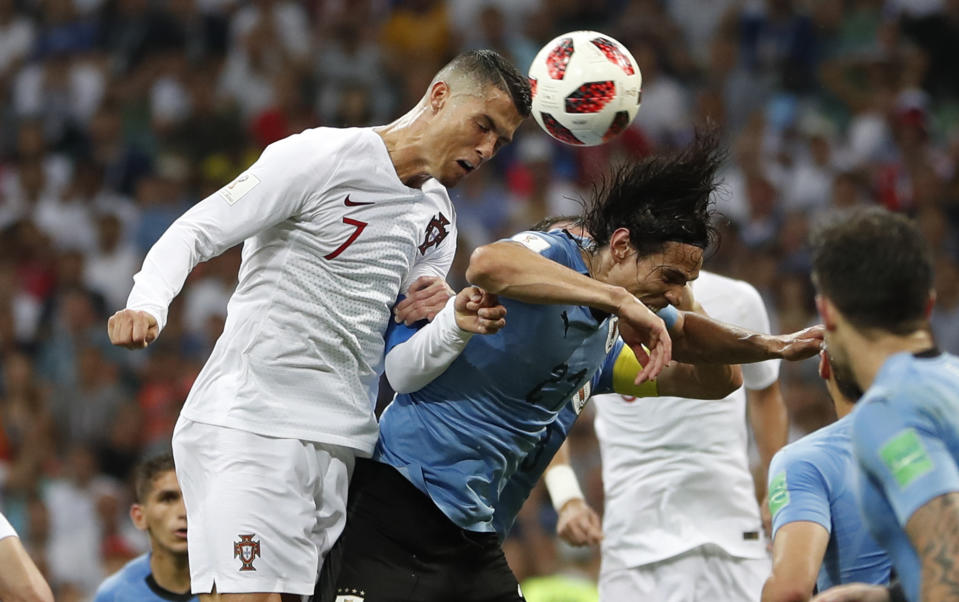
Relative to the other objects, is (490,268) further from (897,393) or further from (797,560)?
(897,393)

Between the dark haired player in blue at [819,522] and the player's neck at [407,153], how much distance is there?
1.61m

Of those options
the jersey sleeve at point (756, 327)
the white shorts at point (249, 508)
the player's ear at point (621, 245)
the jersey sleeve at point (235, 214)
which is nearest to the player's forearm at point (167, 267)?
the jersey sleeve at point (235, 214)

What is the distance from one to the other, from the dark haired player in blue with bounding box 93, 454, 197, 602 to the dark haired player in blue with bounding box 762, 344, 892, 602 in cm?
287

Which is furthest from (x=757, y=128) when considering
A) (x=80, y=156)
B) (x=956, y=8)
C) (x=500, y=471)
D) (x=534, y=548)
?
(x=500, y=471)

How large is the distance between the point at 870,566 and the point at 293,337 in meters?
1.93

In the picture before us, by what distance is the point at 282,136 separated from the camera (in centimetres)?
1253

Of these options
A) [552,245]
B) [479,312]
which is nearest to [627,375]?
[552,245]

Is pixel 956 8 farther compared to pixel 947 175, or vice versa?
pixel 956 8

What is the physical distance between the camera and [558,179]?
11.6 metres

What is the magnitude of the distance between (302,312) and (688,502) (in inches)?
85.8

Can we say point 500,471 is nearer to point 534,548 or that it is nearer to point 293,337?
point 293,337

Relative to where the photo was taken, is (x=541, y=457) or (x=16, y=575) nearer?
(x=16, y=575)

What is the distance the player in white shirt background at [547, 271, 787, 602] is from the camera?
5648mm

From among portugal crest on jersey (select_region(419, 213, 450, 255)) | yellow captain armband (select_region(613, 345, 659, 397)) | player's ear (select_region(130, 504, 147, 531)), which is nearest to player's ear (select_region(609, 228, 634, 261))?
yellow captain armband (select_region(613, 345, 659, 397))
